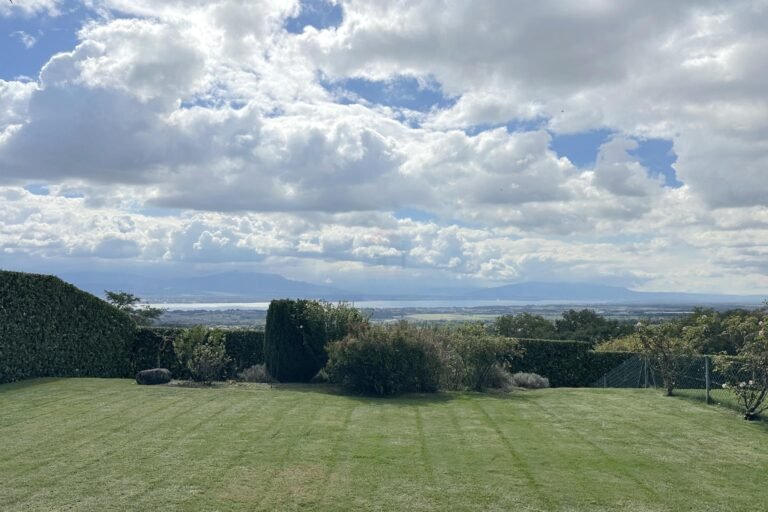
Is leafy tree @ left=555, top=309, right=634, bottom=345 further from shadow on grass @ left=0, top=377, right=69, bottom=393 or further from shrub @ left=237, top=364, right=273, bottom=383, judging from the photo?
shadow on grass @ left=0, top=377, right=69, bottom=393

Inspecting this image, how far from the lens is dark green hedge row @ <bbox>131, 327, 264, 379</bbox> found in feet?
66.3

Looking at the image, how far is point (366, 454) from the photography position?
8.80 meters

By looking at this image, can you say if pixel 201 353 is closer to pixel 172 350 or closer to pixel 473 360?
pixel 172 350

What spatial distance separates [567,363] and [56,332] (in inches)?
610

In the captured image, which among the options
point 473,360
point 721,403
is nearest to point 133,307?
point 473,360

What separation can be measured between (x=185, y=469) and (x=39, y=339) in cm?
1090

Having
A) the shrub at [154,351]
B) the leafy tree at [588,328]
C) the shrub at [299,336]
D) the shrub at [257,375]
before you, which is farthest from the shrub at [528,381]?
the leafy tree at [588,328]

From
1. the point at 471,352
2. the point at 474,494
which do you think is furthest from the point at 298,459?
the point at 471,352

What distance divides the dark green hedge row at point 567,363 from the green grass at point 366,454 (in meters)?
7.45

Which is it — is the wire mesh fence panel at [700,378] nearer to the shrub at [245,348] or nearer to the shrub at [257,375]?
the shrub at [257,375]

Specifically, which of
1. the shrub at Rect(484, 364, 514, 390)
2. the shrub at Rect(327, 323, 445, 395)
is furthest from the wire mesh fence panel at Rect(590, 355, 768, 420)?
the shrub at Rect(327, 323, 445, 395)

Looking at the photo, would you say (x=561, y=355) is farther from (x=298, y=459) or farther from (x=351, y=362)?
(x=298, y=459)

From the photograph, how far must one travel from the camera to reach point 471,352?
53.4ft

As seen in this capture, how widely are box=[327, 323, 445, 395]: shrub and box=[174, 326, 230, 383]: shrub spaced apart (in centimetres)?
341
